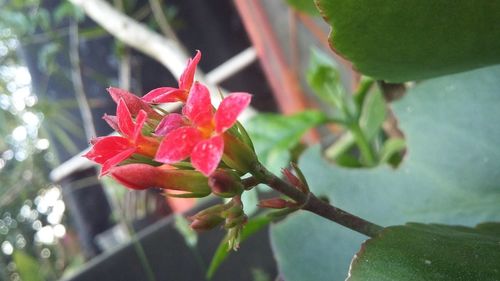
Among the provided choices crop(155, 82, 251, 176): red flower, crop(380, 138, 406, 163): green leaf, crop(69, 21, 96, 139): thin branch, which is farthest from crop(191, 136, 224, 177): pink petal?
crop(69, 21, 96, 139): thin branch

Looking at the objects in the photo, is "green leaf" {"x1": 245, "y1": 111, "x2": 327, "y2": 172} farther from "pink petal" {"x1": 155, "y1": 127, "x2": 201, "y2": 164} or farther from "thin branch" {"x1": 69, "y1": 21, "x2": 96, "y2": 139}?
"thin branch" {"x1": 69, "y1": 21, "x2": 96, "y2": 139}

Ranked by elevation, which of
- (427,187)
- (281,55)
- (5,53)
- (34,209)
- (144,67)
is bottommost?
(34,209)

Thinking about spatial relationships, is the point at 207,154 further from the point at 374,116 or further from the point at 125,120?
the point at 374,116

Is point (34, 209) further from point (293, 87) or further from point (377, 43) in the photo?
point (377, 43)

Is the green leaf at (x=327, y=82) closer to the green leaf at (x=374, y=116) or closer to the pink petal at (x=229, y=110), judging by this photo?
the green leaf at (x=374, y=116)

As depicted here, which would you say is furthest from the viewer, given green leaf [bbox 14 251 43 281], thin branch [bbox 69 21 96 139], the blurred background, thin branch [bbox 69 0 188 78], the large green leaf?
the blurred background

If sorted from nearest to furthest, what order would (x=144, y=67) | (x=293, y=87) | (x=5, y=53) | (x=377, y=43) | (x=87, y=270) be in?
(x=377, y=43)
(x=87, y=270)
(x=293, y=87)
(x=144, y=67)
(x=5, y=53)

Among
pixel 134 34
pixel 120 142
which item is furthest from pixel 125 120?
pixel 134 34

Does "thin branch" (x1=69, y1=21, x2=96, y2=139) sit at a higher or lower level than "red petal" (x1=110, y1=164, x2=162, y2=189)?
lower

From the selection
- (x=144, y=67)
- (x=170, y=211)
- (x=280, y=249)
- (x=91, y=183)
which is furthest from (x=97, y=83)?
(x=280, y=249)
